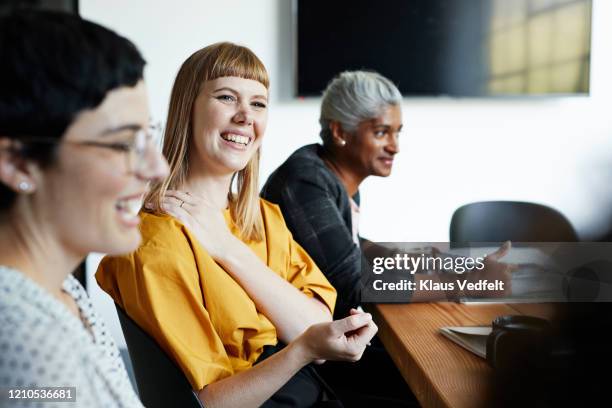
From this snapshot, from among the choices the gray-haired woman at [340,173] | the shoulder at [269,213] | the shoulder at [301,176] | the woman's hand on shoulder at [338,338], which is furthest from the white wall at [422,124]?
the woman's hand on shoulder at [338,338]

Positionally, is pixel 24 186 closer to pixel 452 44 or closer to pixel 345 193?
pixel 345 193

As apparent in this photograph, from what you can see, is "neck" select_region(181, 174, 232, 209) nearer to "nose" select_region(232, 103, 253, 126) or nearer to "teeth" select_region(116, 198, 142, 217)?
"nose" select_region(232, 103, 253, 126)

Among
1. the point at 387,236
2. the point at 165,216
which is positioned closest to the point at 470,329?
the point at 165,216

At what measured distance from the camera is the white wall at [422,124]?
3367 millimetres

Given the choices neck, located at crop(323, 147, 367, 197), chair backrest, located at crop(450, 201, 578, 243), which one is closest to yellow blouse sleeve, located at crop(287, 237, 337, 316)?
neck, located at crop(323, 147, 367, 197)

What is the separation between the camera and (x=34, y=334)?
0.66 m

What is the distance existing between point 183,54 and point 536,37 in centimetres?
181

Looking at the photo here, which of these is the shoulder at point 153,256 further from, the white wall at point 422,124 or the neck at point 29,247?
the white wall at point 422,124

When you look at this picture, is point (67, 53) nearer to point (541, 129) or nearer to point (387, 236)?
point (387, 236)

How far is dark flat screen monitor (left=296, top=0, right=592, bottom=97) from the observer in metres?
3.39

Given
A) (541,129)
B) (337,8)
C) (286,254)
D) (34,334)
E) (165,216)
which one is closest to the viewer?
(34,334)

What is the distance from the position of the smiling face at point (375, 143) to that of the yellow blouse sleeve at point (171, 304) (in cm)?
122

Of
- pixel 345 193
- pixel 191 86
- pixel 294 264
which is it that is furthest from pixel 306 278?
pixel 345 193

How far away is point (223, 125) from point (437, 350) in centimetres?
63
